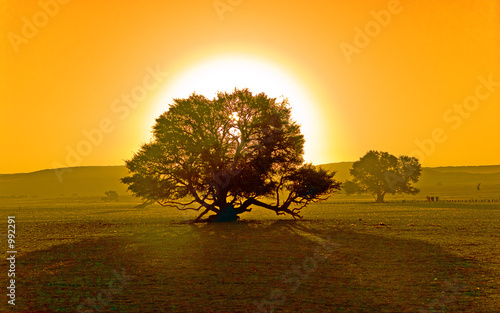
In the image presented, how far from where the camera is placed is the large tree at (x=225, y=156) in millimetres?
55125

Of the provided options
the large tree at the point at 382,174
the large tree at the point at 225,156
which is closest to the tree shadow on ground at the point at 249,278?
the large tree at the point at 225,156

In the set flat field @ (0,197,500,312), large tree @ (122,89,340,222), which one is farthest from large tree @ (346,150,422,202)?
flat field @ (0,197,500,312)

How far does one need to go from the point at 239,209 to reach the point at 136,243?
26.6 meters

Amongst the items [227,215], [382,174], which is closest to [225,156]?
[227,215]

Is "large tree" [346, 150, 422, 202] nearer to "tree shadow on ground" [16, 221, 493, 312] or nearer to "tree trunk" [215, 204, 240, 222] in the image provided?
"tree trunk" [215, 204, 240, 222]

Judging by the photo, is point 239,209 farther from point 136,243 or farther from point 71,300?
point 71,300

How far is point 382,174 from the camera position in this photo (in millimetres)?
133125

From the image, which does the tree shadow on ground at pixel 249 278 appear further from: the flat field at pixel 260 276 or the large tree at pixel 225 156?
the large tree at pixel 225 156

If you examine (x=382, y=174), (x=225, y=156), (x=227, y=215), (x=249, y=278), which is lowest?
(x=249, y=278)

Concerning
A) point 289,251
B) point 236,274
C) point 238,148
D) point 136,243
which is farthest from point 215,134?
point 236,274

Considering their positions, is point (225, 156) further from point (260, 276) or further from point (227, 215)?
point (260, 276)

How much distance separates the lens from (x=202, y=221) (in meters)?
57.9

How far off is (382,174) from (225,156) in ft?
279

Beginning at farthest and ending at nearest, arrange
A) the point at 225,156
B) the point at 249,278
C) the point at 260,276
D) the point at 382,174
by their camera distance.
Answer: the point at 382,174 → the point at 225,156 → the point at 260,276 → the point at 249,278
